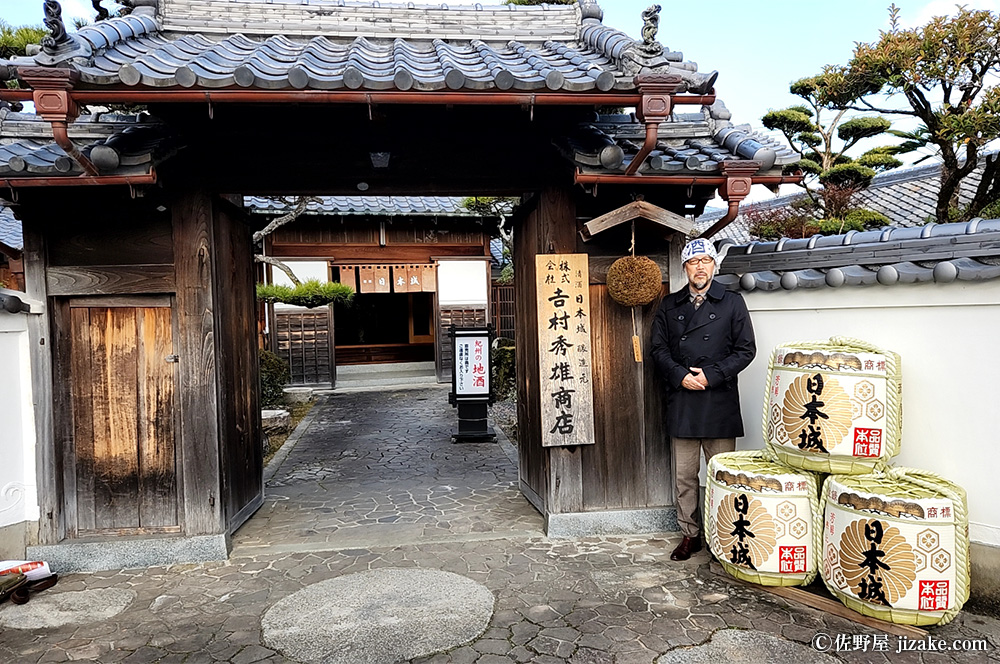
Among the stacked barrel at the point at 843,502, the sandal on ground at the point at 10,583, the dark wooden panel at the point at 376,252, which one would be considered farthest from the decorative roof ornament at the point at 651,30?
the dark wooden panel at the point at 376,252

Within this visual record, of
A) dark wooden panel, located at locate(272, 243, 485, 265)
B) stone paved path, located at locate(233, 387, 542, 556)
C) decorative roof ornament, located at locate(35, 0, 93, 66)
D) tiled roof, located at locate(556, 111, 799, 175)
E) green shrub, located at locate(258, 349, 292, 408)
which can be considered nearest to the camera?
decorative roof ornament, located at locate(35, 0, 93, 66)

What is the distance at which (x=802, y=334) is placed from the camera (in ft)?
17.2

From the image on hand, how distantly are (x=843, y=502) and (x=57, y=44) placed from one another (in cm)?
623

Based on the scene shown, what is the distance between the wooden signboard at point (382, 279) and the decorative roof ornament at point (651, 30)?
1503 cm

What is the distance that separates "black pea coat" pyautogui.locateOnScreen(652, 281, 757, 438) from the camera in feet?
17.0

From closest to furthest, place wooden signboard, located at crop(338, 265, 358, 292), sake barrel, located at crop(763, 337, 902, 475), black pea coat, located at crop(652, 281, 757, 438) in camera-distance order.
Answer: sake barrel, located at crop(763, 337, 902, 475) → black pea coat, located at crop(652, 281, 757, 438) → wooden signboard, located at crop(338, 265, 358, 292)

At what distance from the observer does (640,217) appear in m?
5.33

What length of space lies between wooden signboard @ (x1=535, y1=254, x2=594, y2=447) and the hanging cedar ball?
373 mm

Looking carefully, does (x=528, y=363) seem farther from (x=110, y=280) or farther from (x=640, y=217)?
(x=110, y=280)

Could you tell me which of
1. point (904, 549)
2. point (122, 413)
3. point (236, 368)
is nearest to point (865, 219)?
Result: point (904, 549)

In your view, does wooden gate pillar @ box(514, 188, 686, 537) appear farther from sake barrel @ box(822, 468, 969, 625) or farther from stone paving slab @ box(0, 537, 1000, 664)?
sake barrel @ box(822, 468, 969, 625)

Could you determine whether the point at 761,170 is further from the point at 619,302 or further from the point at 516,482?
the point at 516,482

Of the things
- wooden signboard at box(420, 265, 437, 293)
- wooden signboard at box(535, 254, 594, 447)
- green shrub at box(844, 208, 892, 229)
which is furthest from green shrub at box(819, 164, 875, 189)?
wooden signboard at box(420, 265, 437, 293)

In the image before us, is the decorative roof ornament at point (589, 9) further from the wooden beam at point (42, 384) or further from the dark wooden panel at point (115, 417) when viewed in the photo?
the wooden beam at point (42, 384)
